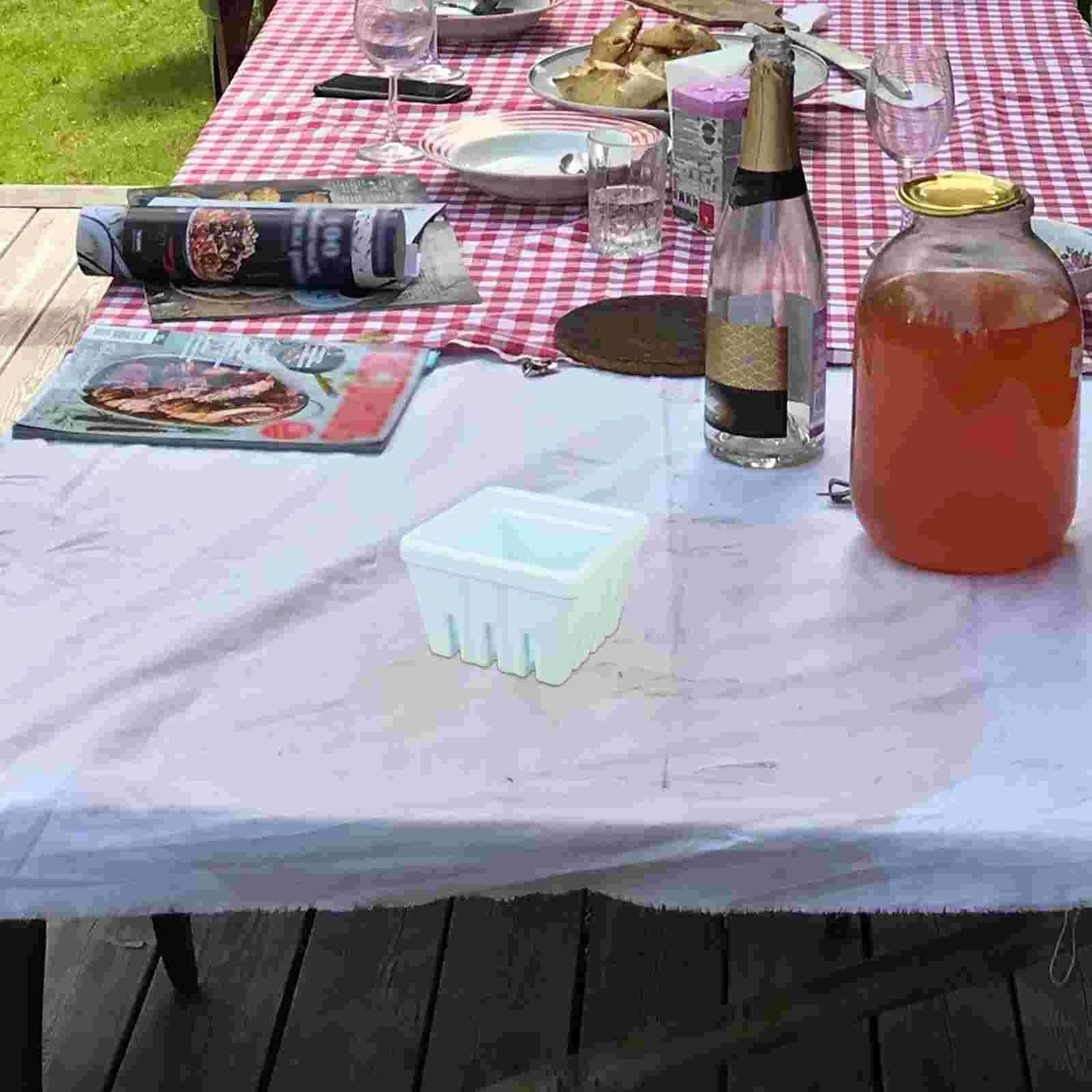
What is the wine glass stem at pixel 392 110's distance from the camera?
1744mm

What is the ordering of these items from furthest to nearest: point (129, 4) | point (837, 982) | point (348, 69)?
1. point (129, 4)
2. point (348, 69)
3. point (837, 982)

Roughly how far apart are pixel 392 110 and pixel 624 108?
23 centimetres

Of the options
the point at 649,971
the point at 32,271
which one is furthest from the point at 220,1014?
the point at 32,271

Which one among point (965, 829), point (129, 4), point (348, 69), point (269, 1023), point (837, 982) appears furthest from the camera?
point (129, 4)

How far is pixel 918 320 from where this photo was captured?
2.99ft

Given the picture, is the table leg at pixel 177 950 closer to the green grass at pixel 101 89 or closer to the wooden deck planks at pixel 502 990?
the wooden deck planks at pixel 502 990

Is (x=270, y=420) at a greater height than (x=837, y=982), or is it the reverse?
(x=270, y=420)

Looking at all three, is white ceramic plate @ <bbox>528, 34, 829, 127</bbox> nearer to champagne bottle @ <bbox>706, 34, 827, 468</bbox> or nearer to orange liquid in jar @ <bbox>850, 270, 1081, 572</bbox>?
champagne bottle @ <bbox>706, 34, 827, 468</bbox>

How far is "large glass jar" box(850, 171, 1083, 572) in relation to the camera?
2.96 feet

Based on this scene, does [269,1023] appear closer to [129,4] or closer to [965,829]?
[965,829]

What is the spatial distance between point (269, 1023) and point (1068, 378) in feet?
3.46

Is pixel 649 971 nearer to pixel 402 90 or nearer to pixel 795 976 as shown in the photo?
pixel 795 976

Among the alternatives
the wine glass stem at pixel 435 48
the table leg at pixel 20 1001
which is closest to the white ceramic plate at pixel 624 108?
the wine glass stem at pixel 435 48

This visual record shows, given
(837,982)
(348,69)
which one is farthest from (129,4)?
(837,982)
